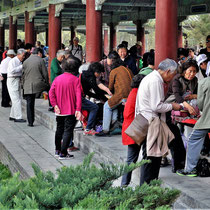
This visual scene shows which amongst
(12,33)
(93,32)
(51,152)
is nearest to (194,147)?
(51,152)

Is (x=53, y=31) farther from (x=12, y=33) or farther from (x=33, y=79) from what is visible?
(x=12, y=33)

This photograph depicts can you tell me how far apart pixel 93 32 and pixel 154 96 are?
7.12 metres

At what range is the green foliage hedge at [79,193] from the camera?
107 inches

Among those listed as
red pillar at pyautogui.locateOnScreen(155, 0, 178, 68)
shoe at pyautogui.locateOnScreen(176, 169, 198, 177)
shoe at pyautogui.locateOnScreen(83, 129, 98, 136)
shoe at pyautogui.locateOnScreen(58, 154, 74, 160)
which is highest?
red pillar at pyautogui.locateOnScreen(155, 0, 178, 68)

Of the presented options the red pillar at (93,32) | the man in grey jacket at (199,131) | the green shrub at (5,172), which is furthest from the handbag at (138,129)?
A: the red pillar at (93,32)

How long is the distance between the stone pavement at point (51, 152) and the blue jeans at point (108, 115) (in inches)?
8.8

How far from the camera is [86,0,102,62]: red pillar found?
39.2 ft

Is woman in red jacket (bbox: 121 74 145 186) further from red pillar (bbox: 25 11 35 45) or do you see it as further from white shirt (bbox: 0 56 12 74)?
red pillar (bbox: 25 11 35 45)

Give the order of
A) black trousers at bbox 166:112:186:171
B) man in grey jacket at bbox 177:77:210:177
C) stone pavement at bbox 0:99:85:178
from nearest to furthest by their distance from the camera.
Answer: man in grey jacket at bbox 177:77:210:177
black trousers at bbox 166:112:186:171
stone pavement at bbox 0:99:85:178

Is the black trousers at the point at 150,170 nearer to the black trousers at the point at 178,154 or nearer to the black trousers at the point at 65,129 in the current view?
the black trousers at the point at 178,154

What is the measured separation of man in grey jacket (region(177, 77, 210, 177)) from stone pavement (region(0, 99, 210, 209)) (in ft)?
0.50

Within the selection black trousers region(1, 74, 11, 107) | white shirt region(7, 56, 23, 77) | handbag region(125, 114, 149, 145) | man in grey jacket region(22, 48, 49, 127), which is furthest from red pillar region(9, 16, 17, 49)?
handbag region(125, 114, 149, 145)

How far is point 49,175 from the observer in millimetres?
3203

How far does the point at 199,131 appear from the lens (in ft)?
19.4
